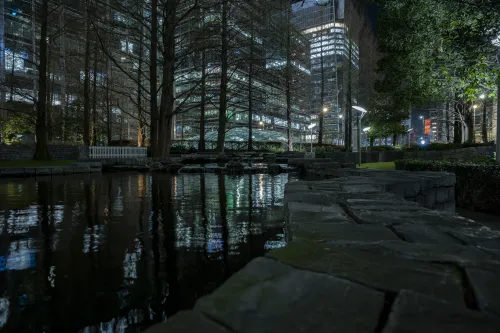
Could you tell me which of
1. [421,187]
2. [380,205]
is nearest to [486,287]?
[380,205]

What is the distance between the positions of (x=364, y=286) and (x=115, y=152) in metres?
16.8

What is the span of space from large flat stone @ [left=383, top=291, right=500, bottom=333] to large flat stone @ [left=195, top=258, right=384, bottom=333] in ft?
0.21

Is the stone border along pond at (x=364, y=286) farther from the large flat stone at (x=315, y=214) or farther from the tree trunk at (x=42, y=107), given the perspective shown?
the tree trunk at (x=42, y=107)

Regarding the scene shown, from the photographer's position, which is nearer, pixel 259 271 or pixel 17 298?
pixel 259 271

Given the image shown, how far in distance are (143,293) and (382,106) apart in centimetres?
3442

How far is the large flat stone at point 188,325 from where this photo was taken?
0.94 metres

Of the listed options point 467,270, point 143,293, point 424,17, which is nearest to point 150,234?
point 143,293

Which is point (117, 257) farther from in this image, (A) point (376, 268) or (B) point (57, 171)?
(B) point (57, 171)

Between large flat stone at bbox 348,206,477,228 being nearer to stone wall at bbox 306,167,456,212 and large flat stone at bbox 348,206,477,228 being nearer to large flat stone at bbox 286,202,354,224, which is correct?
large flat stone at bbox 286,202,354,224

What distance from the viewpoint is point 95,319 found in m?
1.65

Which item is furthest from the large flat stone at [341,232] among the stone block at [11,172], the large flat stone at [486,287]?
the stone block at [11,172]

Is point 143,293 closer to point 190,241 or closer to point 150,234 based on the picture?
point 190,241

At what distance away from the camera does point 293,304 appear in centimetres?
108

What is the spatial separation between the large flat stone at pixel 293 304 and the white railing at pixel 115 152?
1561cm
